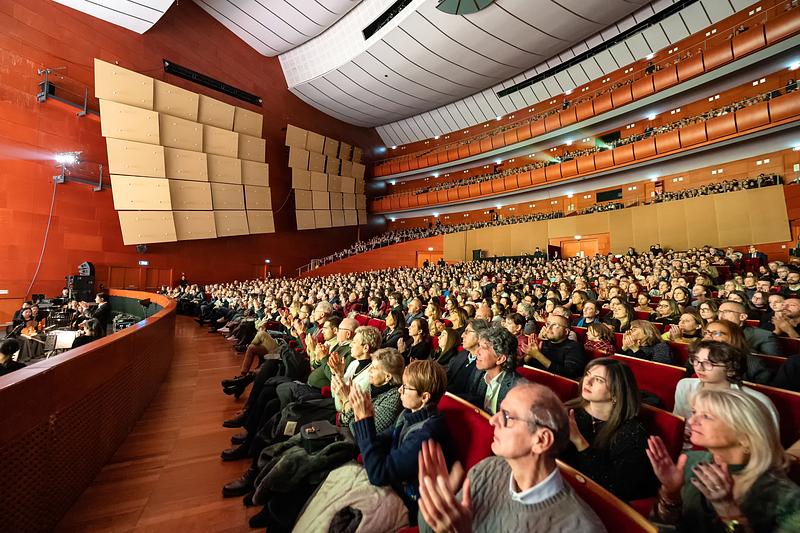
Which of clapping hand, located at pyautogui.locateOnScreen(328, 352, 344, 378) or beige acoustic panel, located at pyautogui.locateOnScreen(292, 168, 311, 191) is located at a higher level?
beige acoustic panel, located at pyautogui.locateOnScreen(292, 168, 311, 191)

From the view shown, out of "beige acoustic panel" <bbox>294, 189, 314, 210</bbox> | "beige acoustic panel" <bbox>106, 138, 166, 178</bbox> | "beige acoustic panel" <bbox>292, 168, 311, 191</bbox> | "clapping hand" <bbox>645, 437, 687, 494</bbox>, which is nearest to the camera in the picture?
"clapping hand" <bbox>645, 437, 687, 494</bbox>

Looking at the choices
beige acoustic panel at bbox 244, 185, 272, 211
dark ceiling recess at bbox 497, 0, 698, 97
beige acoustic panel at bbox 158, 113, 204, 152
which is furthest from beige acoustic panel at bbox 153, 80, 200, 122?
dark ceiling recess at bbox 497, 0, 698, 97

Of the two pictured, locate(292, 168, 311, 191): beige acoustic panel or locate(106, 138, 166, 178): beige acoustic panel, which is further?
locate(292, 168, 311, 191): beige acoustic panel

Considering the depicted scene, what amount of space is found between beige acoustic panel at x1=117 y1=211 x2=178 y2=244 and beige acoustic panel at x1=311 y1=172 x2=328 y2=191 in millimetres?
5597

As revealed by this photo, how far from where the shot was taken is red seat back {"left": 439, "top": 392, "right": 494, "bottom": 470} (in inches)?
44.6

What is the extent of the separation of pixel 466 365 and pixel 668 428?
1021 mm

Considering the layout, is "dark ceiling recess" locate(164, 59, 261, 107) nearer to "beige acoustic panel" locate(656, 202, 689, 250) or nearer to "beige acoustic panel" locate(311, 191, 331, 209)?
"beige acoustic panel" locate(311, 191, 331, 209)

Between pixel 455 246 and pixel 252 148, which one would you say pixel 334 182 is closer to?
pixel 252 148

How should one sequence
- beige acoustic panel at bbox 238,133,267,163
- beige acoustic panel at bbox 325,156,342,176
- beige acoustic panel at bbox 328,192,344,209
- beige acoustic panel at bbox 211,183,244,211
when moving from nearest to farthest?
beige acoustic panel at bbox 211,183,244,211 < beige acoustic panel at bbox 238,133,267,163 < beige acoustic panel at bbox 325,156,342,176 < beige acoustic panel at bbox 328,192,344,209

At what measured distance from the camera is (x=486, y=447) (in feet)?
3.69

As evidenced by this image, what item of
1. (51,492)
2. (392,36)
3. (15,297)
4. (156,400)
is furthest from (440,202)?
(51,492)

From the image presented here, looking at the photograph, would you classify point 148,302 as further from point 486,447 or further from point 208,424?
point 486,447

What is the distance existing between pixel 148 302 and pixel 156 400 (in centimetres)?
504

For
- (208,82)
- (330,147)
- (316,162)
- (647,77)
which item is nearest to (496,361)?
(647,77)
